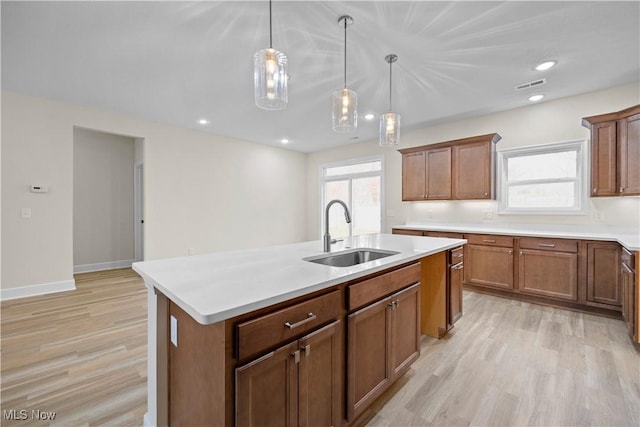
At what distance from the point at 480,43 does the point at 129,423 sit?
3756 mm

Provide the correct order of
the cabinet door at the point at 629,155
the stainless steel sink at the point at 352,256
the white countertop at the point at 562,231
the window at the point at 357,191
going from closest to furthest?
the stainless steel sink at the point at 352,256
the cabinet door at the point at 629,155
the white countertop at the point at 562,231
the window at the point at 357,191

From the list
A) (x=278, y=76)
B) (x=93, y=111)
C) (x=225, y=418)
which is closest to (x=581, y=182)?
(x=278, y=76)

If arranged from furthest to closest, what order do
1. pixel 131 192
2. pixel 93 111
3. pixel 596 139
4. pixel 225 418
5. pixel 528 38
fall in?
pixel 131 192 < pixel 93 111 < pixel 596 139 < pixel 528 38 < pixel 225 418

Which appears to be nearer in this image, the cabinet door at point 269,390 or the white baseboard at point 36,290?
the cabinet door at point 269,390

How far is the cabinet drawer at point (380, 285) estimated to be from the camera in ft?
4.60

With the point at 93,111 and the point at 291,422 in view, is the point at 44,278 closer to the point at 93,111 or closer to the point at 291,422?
the point at 93,111

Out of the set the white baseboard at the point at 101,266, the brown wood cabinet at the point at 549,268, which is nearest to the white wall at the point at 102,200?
the white baseboard at the point at 101,266

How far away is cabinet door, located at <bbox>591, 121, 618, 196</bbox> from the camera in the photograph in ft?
9.95

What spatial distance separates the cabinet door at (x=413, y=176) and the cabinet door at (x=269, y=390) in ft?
13.4

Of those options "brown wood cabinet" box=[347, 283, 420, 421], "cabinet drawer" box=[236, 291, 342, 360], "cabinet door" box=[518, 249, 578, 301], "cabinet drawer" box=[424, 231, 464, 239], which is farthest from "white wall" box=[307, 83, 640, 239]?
"cabinet drawer" box=[236, 291, 342, 360]

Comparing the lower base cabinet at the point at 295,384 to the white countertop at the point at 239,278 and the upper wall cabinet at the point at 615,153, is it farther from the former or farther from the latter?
the upper wall cabinet at the point at 615,153

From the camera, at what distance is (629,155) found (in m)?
2.88

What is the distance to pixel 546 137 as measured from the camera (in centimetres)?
369

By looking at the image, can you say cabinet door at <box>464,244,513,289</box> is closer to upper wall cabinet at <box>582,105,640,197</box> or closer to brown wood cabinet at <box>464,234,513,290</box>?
brown wood cabinet at <box>464,234,513,290</box>
